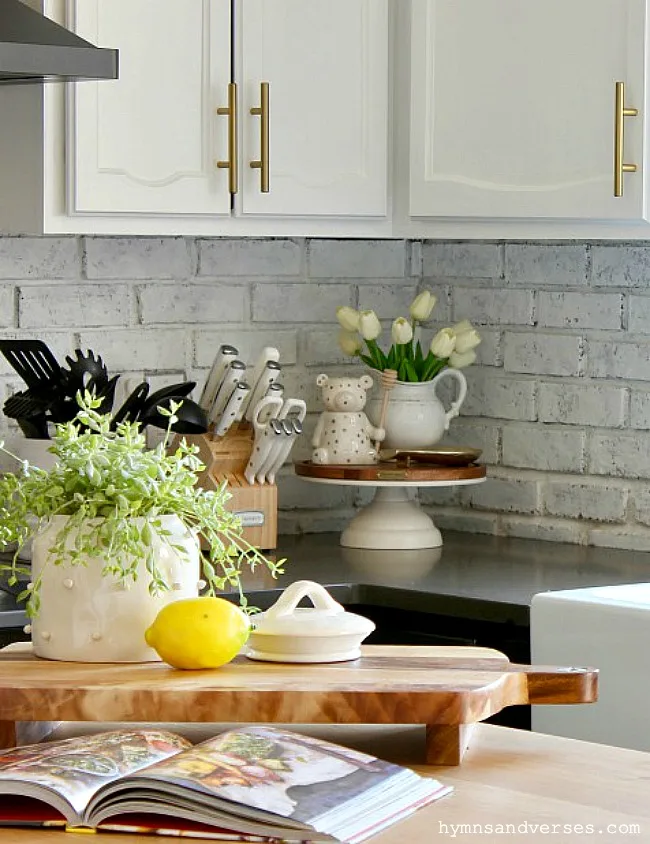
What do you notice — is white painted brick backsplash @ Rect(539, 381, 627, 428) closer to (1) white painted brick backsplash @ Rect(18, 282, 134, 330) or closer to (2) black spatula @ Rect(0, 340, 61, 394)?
(1) white painted brick backsplash @ Rect(18, 282, 134, 330)

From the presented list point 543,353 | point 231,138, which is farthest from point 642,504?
point 231,138

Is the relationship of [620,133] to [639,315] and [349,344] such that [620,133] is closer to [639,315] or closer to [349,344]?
[639,315]

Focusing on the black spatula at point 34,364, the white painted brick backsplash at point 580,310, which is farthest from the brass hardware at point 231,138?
the white painted brick backsplash at point 580,310

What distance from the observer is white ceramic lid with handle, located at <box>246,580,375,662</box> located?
1790mm

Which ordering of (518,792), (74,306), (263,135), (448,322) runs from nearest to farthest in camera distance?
(518,792), (263,135), (74,306), (448,322)

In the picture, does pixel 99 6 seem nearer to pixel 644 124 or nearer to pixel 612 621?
pixel 644 124

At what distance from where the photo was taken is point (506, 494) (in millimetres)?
3674

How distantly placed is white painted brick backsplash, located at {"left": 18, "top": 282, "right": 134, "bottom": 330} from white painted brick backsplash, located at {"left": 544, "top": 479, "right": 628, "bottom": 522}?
960 millimetres

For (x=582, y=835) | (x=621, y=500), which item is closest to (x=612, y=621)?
(x=621, y=500)

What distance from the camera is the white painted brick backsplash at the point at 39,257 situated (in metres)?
3.26

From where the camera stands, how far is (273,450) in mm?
3271

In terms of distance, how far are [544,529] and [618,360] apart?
408mm

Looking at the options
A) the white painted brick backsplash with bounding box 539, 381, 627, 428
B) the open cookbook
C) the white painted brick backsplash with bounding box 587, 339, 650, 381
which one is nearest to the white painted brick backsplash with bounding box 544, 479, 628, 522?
the white painted brick backsplash with bounding box 539, 381, 627, 428

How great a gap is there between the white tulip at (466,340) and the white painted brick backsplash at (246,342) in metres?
0.39
